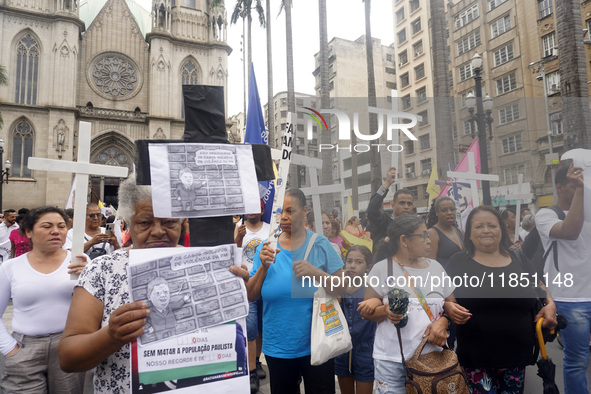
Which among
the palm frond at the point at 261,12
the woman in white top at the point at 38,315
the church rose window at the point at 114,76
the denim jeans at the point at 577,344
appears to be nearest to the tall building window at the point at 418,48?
the palm frond at the point at 261,12

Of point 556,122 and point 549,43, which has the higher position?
point 549,43

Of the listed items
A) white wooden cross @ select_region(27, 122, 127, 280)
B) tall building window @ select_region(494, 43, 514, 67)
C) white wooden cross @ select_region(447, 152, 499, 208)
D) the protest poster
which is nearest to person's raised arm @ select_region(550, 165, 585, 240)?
white wooden cross @ select_region(447, 152, 499, 208)

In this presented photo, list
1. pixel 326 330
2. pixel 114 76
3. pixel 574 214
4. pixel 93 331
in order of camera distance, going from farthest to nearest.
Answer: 1. pixel 114 76
2. pixel 574 214
3. pixel 326 330
4. pixel 93 331

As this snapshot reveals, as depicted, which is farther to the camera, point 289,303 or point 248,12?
point 248,12

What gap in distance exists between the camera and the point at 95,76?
1204 inches

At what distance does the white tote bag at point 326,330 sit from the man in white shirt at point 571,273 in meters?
1.81

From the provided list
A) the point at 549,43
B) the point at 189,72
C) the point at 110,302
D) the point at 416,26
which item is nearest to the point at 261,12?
the point at 189,72

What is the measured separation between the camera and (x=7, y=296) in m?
3.13

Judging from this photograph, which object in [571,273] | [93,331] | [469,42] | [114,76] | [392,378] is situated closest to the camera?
[93,331]

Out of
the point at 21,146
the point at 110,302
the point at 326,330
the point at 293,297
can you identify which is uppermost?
the point at 21,146

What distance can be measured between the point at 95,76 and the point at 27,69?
4357mm

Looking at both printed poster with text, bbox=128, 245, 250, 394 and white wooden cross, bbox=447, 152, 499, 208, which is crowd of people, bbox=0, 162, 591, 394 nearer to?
white wooden cross, bbox=447, 152, 499, 208

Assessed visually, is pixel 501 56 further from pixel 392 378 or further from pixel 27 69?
pixel 27 69

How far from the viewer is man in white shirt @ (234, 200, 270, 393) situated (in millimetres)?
4302
